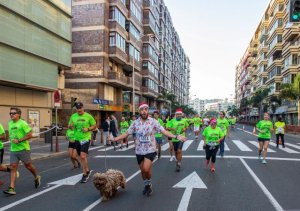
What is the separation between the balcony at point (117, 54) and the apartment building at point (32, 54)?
1166 cm

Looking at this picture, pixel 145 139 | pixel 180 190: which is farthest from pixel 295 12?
pixel 145 139

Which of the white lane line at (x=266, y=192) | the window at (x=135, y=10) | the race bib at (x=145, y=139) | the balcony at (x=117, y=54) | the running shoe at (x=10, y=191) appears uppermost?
the window at (x=135, y=10)

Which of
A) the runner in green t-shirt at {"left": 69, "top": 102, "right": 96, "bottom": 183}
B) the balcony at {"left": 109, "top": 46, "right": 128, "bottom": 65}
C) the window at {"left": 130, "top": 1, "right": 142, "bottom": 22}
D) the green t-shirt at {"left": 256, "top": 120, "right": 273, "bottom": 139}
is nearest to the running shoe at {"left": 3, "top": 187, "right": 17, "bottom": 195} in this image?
the runner in green t-shirt at {"left": 69, "top": 102, "right": 96, "bottom": 183}

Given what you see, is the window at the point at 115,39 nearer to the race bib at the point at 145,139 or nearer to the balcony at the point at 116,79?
the balcony at the point at 116,79

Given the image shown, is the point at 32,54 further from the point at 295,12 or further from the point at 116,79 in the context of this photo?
the point at 116,79

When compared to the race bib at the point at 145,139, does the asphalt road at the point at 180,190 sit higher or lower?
lower

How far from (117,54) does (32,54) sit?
17.6 metres

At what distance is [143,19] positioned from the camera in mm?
57250

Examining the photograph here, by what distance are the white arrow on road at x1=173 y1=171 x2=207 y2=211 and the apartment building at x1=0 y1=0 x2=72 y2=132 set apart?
14668 millimetres

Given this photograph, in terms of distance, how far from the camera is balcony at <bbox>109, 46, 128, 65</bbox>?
39094 millimetres

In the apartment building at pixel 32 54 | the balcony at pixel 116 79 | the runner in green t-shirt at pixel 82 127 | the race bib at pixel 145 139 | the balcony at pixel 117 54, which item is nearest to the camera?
the race bib at pixel 145 139

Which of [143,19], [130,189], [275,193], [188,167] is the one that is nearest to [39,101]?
[188,167]

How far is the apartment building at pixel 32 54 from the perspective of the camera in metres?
20.1

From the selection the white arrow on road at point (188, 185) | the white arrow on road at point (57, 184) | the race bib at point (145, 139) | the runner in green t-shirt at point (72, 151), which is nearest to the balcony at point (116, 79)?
the runner in green t-shirt at point (72, 151)
